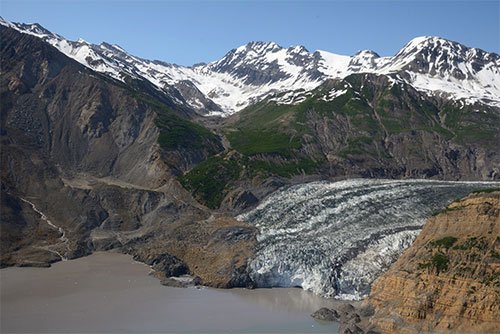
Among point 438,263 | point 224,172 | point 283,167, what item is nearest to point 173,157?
point 224,172

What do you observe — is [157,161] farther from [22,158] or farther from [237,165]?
[22,158]

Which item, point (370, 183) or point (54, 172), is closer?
point (370, 183)

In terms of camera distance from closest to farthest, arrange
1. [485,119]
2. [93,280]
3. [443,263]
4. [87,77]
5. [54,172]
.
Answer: [443,263]
[93,280]
[54,172]
[87,77]
[485,119]

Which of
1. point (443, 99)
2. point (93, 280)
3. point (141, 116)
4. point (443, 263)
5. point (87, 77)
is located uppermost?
point (443, 99)

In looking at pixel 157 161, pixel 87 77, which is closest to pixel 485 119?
pixel 157 161

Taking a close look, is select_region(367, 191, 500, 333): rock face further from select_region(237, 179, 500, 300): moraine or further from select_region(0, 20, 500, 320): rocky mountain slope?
select_region(0, 20, 500, 320): rocky mountain slope

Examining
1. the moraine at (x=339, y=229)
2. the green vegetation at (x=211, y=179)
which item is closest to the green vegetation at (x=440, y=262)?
the moraine at (x=339, y=229)

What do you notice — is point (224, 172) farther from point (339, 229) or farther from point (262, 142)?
point (339, 229)
